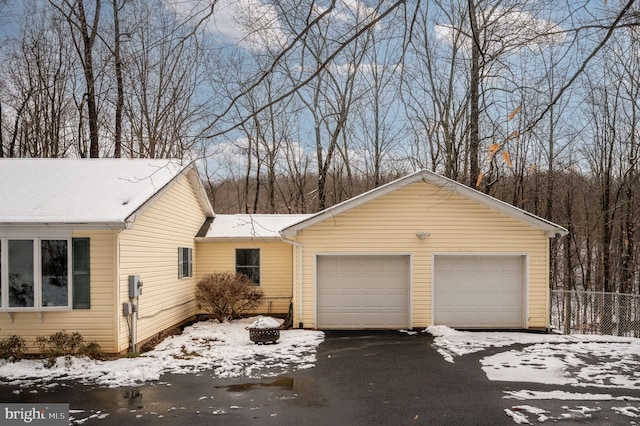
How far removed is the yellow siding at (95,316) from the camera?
9.27m

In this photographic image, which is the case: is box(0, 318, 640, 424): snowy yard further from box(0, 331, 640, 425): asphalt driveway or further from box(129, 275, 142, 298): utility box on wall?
box(129, 275, 142, 298): utility box on wall

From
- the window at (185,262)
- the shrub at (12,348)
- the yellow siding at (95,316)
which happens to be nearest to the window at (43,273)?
the yellow siding at (95,316)

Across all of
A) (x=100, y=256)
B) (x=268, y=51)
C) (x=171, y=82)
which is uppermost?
(x=171, y=82)

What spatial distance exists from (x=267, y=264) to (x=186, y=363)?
236 inches

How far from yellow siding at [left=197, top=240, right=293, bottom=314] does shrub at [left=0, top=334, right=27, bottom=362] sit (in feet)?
20.7

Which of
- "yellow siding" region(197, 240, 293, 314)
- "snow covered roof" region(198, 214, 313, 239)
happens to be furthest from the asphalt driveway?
"snow covered roof" region(198, 214, 313, 239)

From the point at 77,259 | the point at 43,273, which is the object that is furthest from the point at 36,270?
the point at 77,259

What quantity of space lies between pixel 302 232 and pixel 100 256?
537cm

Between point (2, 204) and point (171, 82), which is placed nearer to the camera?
point (2, 204)

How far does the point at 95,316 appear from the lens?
367 inches

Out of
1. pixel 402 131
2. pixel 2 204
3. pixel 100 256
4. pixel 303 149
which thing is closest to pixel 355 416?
pixel 100 256

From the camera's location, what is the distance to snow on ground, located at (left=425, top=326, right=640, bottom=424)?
21.9 ft

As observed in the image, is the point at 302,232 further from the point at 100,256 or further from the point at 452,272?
the point at 100,256

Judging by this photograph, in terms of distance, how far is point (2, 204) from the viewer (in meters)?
9.70
